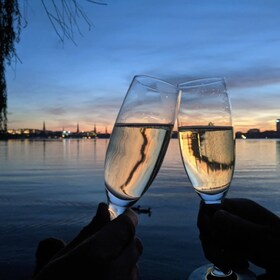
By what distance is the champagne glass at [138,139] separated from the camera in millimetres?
1132

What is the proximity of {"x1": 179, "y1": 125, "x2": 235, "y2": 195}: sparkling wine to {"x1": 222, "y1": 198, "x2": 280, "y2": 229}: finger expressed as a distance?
0.07 m

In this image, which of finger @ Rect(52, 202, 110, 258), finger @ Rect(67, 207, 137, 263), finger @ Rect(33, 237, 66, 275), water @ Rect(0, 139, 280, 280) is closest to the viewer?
finger @ Rect(67, 207, 137, 263)

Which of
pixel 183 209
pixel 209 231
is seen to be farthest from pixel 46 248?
pixel 183 209

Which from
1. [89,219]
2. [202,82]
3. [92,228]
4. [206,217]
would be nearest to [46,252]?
[92,228]

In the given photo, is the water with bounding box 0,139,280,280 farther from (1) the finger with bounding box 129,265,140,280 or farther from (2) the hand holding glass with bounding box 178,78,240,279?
(1) the finger with bounding box 129,265,140,280

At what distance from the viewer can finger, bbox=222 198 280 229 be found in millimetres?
1267

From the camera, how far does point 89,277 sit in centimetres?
74

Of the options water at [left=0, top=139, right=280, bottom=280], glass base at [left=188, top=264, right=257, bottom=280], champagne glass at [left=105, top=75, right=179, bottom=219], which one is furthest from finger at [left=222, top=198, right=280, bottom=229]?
water at [left=0, top=139, right=280, bottom=280]

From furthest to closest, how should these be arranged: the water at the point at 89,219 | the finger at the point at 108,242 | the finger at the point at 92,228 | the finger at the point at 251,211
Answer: the water at the point at 89,219, the finger at the point at 251,211, the finger at the point at 92,228, the finger at the point at 108,242

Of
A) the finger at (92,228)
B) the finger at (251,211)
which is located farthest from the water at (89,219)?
the finger at (92,228)

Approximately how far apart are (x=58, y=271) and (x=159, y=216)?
300 inches

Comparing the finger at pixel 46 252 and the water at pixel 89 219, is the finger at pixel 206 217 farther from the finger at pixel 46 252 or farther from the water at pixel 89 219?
the water at pixel 89 219

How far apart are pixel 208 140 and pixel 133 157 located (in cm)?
34

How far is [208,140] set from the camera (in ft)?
4.45
